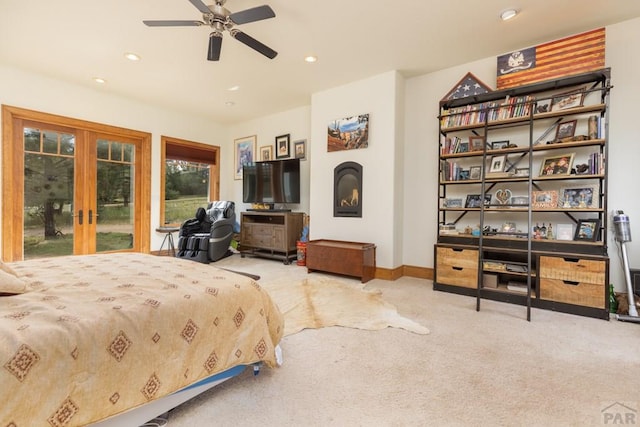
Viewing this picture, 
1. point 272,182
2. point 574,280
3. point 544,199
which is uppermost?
point 272,182

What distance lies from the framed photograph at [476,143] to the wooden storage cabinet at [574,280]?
53.5 inches

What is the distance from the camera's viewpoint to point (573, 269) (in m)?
2.63

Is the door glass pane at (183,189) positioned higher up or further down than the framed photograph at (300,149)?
further down

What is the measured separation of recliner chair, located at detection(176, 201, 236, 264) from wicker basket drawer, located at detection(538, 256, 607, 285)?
446cm

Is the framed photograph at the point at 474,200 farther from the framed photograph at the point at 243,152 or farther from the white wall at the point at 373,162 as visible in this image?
Answer: the framed photograph at the point at 243,152

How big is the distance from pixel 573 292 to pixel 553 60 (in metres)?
2.29

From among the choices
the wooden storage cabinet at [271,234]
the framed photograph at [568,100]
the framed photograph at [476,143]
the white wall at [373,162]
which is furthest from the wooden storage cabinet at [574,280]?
the wooden storage cabinet at [271,234]

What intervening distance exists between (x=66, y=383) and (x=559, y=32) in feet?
14.8

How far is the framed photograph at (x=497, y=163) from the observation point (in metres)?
3.25

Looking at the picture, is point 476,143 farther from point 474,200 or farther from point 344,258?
point 344,258

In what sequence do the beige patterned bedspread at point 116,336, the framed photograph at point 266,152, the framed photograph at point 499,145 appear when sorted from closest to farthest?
the beige patterned bedspread at point 116,336
the framed photograph at point 499,145
the framed photograph at point 266,152

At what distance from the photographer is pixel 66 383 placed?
930 millimetres

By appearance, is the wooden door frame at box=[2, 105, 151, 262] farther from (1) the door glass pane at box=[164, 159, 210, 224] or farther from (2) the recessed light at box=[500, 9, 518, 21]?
(2) the recessed light at box=[500, 9, 518, 21]

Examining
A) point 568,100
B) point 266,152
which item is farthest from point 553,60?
point 266,152
